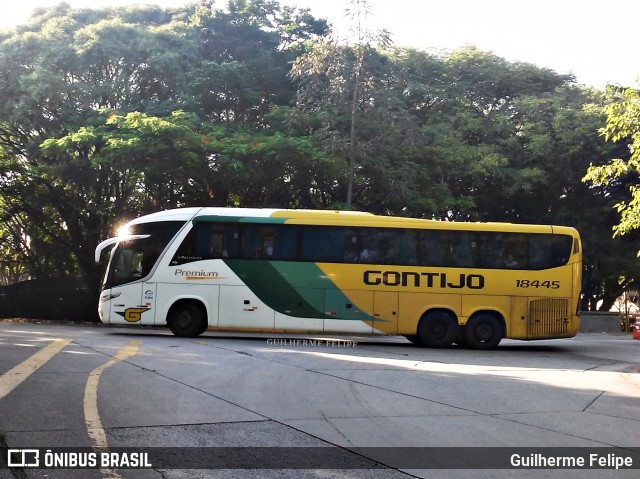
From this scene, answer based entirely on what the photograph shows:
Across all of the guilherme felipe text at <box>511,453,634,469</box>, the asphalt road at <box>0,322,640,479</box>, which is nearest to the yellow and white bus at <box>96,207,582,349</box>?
the asphalt road at <box>0,322,640,479</box>

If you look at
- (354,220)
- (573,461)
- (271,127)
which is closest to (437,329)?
(354,220)

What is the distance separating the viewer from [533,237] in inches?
762

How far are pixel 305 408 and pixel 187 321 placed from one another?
1106 centimetres

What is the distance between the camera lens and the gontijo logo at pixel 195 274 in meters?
19.3

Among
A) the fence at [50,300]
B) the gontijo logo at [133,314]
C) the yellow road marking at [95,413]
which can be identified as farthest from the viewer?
the fence at [50,300]

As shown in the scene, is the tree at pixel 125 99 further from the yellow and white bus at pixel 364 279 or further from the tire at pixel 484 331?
the tire at pixel 484 331

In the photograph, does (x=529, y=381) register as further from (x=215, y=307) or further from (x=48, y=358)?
(x=215, y=307)

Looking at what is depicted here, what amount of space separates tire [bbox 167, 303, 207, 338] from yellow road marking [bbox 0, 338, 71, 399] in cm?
444

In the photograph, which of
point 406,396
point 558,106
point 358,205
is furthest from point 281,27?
point 406,396

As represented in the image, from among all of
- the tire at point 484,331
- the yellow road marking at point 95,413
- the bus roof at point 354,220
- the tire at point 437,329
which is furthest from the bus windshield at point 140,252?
the tire at point 484,331

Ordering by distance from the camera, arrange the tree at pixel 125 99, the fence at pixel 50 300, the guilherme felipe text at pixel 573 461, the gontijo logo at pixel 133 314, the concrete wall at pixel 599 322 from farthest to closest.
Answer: the concrete wall at pixel 599 322 → the fence at pixel 50 300 → the tree at pixel 125 99 → the gontijo logo at pixel 133 314 → the guilherme felipe text at pixel 573 461

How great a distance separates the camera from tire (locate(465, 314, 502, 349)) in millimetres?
19219

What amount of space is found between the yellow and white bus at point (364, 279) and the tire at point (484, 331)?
0.08 ft

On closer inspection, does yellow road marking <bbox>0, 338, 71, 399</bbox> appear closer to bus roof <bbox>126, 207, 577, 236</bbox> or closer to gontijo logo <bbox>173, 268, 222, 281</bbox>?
gontijo logo <bbox>173, 268, 222, 281</bbox>
